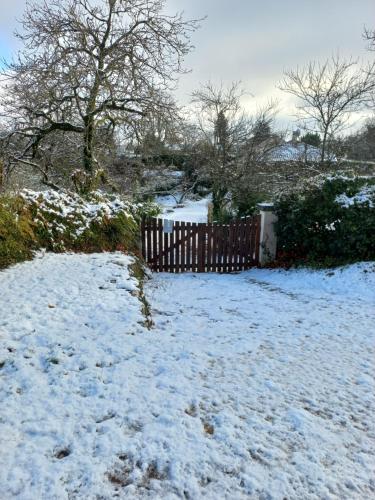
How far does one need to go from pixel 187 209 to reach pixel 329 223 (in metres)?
11.2

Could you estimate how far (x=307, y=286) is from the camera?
6.66 meters

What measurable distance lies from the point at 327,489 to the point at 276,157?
17938 millimetres

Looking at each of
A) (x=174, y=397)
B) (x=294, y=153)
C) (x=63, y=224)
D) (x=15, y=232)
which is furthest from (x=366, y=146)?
(x=174, y=397)

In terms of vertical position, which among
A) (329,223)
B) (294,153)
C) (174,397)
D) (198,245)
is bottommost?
(174,397)

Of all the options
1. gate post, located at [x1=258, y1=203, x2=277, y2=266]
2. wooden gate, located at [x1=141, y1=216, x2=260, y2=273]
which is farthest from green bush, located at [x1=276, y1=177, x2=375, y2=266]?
wooden gate, located at [x1=141, y1=216, x2=260, y2=273]

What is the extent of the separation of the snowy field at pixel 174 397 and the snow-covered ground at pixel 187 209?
10160 millimetres

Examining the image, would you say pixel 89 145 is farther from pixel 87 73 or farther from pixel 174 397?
pixel 174 397

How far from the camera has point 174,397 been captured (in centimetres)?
273

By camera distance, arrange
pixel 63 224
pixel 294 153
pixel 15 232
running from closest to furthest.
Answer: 1. pixel 15 232
2. pixel 63 224
3. pixel 294 153

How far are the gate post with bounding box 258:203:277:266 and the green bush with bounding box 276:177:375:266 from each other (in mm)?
140

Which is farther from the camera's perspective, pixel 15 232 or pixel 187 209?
pixel 187 209

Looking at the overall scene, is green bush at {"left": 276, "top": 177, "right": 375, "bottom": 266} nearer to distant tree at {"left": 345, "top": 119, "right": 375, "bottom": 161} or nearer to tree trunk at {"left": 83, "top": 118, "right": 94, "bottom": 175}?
tree trunk at {"left": 83, "top": 118, "right": 94, "bottom": 175}

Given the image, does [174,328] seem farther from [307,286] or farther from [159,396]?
[307,286]

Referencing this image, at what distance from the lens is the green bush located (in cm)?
693
